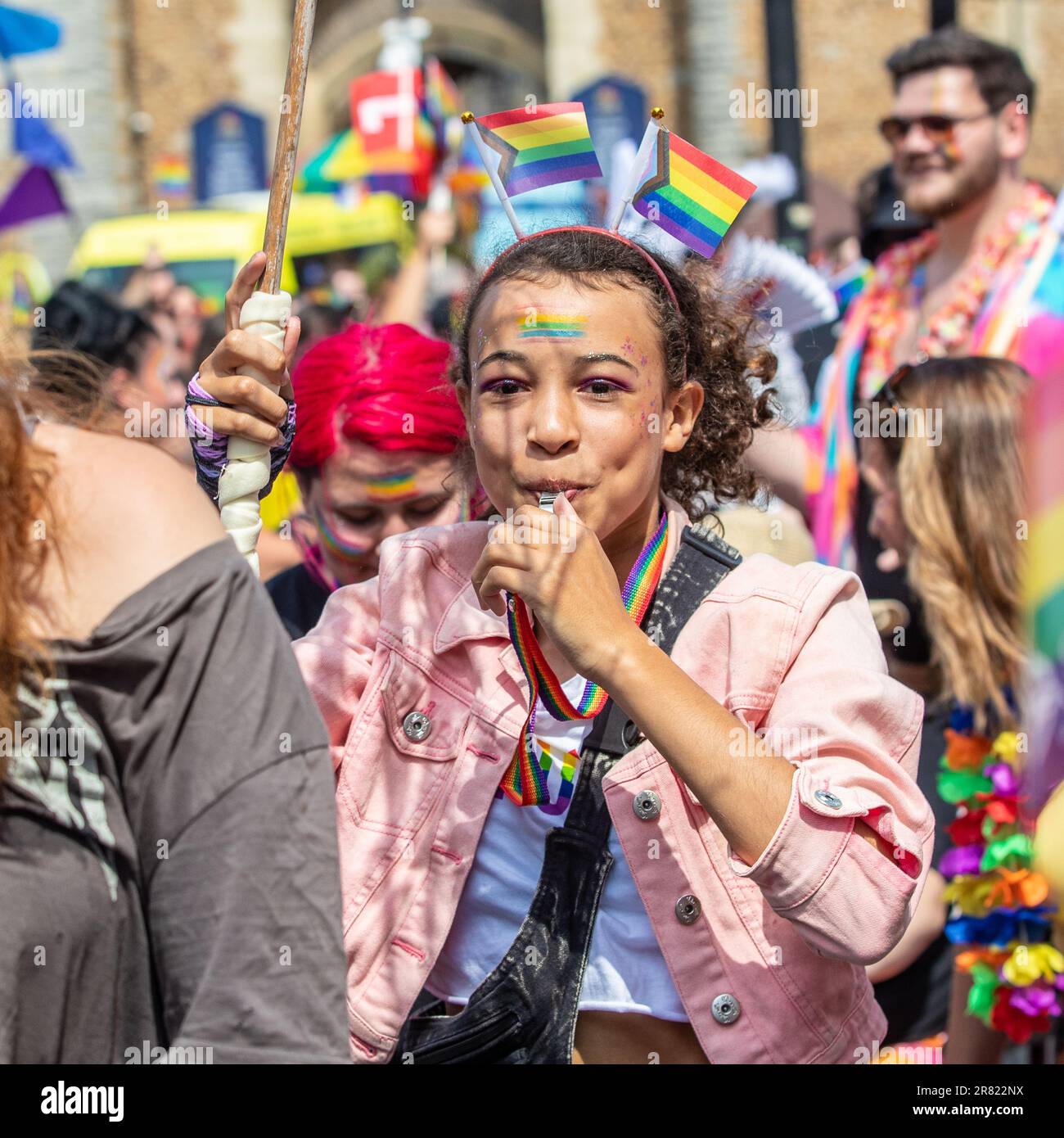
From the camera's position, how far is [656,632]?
1927 millimetres

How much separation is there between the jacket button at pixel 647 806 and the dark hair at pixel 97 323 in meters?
3.44

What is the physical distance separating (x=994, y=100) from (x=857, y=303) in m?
0.73

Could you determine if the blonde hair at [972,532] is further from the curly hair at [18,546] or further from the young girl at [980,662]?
the curly hair at [18,546]

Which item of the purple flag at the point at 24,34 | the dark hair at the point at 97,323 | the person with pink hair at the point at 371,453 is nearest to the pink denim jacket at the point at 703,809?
the person with pink hair at the point at 371,453

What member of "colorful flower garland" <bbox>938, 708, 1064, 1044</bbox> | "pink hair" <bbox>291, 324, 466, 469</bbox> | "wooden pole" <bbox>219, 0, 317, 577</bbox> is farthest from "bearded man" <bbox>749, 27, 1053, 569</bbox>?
"wooden pole" <bbox>219, 0, 317, 577</bbox>

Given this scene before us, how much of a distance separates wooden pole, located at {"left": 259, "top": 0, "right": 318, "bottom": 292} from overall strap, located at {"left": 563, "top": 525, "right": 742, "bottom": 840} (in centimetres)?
61

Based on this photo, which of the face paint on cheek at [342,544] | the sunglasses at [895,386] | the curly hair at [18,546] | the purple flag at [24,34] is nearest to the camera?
the curly hair at [18,546]

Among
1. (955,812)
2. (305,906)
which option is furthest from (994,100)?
(305,906)

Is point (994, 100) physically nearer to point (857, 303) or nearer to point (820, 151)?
point (857, 303)

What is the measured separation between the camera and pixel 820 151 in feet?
58.0

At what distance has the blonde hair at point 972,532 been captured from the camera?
123 inches

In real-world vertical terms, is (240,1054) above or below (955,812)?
above

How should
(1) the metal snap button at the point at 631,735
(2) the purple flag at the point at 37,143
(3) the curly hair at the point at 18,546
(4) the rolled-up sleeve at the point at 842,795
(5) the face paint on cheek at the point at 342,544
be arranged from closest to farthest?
(3) the curly hair at the point at 18,546
(4) the rolled-up sleeve at the point at 842,795
(1) the metal snap button at the point at 631,735
(5) the face paint on cheek at the point at 342,544
(2) the purple flag at the point at 37,143

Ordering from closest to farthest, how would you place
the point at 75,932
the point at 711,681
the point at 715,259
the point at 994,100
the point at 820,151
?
the point at 75,932 → the point at 711,681 → the point at 715,259 → the point at 994,100 → the point at 820,151
